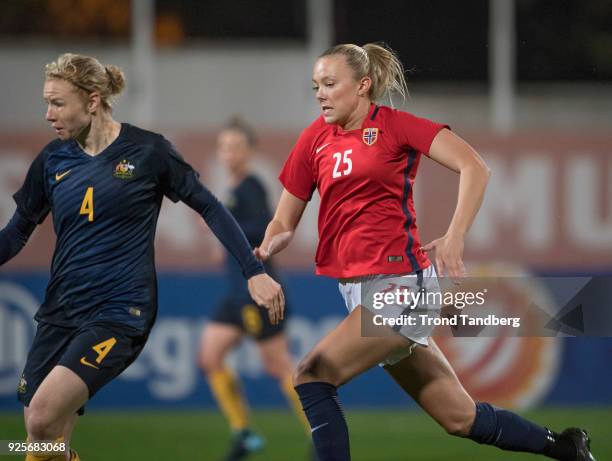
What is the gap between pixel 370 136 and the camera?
16.5 feet

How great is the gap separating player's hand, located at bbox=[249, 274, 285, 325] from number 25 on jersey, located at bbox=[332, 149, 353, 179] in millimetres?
549

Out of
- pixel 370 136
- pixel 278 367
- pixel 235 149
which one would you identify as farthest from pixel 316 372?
pixel 235 149

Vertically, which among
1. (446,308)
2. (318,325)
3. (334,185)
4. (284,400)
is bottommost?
(284,400)

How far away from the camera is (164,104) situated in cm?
1066

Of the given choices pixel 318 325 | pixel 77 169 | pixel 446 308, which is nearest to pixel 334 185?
pixel 446 308

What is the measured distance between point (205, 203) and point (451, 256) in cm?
120

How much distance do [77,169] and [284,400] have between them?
17.7 ft

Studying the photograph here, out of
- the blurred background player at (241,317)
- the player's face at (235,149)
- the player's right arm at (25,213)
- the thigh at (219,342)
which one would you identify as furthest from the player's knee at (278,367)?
the player's right arm at (25,213)

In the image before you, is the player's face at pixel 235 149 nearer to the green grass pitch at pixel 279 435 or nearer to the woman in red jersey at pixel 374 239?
the green grass pitch at pixel 279 435

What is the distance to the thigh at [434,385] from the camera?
5.09m

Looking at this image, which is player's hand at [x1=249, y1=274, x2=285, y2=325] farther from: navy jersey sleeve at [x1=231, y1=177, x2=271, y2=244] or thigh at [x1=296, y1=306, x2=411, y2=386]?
navy jersey sleeve at [x1=231, y1=177, x2=271, y2=244]

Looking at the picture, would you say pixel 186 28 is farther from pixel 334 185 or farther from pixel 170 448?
pixel 334 185

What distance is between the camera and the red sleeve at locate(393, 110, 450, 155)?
4914 mm

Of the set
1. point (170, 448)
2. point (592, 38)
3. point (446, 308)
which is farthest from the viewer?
point (592, 38)
